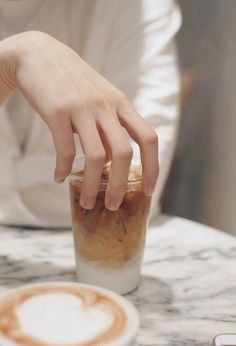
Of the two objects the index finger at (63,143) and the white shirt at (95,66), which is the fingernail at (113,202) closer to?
the index finger at (63,143)

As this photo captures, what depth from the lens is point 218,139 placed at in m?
1.12

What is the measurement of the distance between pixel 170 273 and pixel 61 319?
26 centimetres

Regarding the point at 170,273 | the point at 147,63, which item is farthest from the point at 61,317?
the point at 147,63

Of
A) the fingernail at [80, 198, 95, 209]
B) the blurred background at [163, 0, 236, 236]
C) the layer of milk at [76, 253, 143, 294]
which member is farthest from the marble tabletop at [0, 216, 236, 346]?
the blurred background at [163, 0, 236, 236]

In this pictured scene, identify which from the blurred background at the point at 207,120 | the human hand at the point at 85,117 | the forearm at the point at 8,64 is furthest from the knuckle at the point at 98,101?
the blurred background at the point at 207,120

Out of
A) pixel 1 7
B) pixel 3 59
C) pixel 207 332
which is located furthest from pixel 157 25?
pixel 207 332

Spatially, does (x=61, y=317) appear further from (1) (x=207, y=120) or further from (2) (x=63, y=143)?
(1) (x=207, y=120)

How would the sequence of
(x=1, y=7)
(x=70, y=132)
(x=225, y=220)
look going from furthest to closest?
(x=225, y=220) < (x=1, y=7) < (x=70, y=132)

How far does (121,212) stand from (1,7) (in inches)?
16.1

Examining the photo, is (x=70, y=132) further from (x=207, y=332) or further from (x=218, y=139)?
(x=218, y=139)

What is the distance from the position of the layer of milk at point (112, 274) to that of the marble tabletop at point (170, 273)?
0.02 m

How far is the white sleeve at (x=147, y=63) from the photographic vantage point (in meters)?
0.84

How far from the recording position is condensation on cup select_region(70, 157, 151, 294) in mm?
570

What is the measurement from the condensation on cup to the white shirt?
0.21 meters
